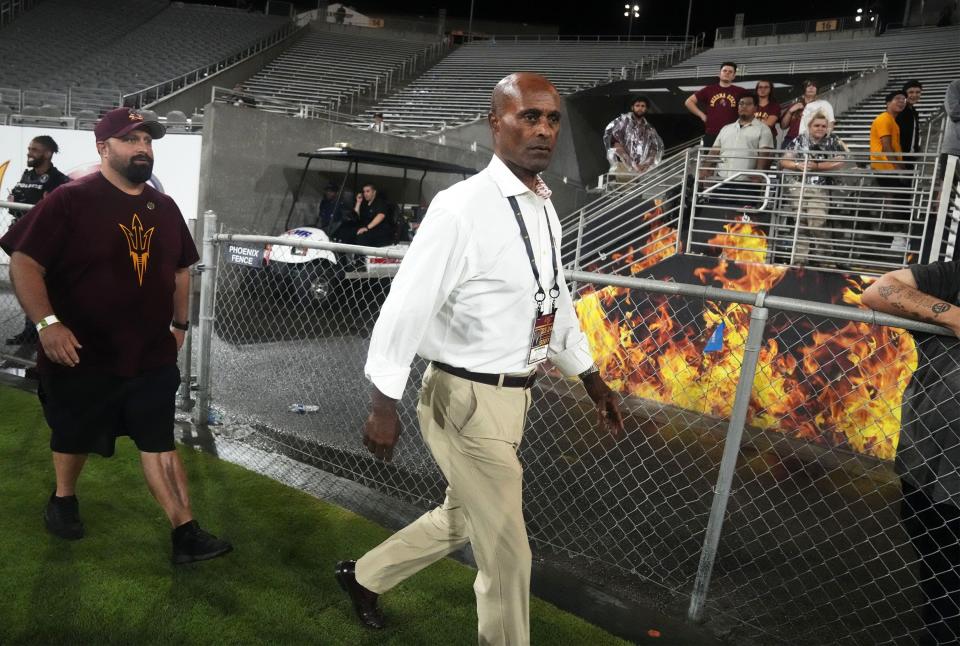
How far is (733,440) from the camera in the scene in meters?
2.96

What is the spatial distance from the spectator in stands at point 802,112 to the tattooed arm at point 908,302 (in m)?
6.18

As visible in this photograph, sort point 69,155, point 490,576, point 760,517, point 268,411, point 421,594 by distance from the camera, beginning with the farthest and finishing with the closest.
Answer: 1. point 69,155
2. point 268,411
3. point 760,517
4. point 421,594
5. point 490,576

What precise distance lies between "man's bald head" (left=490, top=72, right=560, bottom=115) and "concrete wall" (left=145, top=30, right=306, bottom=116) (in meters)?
20.4

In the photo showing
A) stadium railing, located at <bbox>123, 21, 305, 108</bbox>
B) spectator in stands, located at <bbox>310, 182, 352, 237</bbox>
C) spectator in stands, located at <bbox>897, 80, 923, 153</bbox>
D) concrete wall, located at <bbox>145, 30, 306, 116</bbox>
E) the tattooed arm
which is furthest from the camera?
concrete wall, located at <bbox>145, 30, 306, 116</bbox>

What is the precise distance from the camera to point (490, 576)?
2.30m

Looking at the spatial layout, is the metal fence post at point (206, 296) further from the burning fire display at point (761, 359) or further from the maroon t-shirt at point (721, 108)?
the maroon t-shirt at point (721, 108)

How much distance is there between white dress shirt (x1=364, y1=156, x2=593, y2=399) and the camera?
2117mm

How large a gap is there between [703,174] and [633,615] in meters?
7.52

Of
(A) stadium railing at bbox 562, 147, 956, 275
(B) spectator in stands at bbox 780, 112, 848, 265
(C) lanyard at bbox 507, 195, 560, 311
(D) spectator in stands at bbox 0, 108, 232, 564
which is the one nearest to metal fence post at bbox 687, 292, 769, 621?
(C) lanyard at bbox 507, 195, 560, 311

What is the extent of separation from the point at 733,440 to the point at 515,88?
1.65m

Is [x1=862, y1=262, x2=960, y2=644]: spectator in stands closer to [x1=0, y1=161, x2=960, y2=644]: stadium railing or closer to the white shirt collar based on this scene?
[x1=0, y1=161, x2=960, y2=644]: stadium railing

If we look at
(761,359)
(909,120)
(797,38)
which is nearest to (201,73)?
(797,38)

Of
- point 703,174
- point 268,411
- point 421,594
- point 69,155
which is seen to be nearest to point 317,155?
point 69,155

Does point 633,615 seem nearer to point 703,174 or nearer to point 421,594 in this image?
point 421,594
